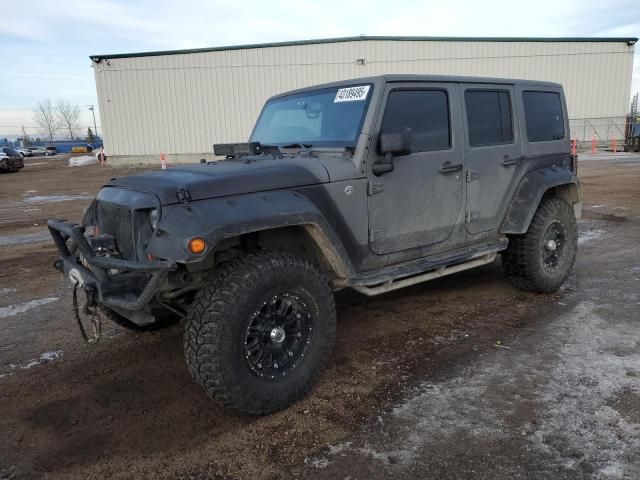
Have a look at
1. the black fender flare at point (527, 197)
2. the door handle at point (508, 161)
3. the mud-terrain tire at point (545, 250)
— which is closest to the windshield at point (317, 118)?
the door handle at point (508, 161)

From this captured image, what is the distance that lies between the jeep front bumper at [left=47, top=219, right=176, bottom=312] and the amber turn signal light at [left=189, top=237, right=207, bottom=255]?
0.15 meters

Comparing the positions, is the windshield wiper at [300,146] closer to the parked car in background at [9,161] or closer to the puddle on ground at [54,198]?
the puddle on ground at [54,198]

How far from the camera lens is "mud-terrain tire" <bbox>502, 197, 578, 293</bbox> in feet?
16.0

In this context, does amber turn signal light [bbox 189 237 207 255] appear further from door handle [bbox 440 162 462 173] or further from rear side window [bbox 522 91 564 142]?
rear side window [bbox 522 91 564 142]

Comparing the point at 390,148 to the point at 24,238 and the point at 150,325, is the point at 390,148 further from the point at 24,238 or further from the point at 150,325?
the point at 24,238

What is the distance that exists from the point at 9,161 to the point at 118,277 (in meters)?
27.8

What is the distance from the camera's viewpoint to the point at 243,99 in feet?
90.7

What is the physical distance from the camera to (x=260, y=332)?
3014 mm

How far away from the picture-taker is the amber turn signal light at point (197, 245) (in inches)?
104

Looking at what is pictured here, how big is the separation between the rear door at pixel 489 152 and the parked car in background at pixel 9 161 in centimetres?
2771

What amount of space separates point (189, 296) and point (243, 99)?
25.6 m

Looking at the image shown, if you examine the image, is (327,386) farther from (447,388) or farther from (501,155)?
(501,155)

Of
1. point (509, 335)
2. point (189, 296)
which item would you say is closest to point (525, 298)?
point (509, 335)

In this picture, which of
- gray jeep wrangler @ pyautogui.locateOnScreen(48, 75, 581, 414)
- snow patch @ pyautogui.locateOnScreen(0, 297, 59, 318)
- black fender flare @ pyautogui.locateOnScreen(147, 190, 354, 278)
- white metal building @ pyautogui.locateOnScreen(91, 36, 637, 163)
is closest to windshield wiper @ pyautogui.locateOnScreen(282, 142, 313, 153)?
gray jeep wrangler @ pyautogui.locateOnScreen(48, 75, 581, 414)
